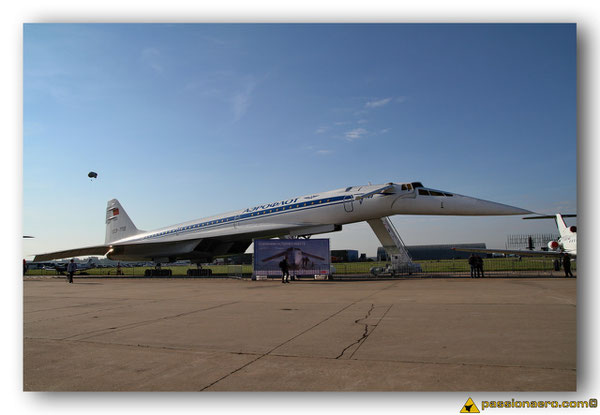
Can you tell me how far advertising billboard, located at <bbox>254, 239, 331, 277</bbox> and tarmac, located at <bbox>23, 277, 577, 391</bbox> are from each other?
10.9 m

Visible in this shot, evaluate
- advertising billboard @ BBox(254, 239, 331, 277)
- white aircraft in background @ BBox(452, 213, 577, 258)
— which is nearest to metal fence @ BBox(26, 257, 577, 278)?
advertising billboard @ BBox(254, 239, 331, 277)

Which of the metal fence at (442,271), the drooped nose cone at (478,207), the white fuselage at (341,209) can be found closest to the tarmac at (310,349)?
the drooped nose cone at (478,207)

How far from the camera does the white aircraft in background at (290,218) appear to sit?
1748 cm

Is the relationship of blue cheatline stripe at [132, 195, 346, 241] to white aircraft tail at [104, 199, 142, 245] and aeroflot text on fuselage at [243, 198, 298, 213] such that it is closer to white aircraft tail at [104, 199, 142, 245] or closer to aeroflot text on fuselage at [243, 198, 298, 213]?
aeroflot text on fuselage at [243, 198, 298, 213]

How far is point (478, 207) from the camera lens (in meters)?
16.6

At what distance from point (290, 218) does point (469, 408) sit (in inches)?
697

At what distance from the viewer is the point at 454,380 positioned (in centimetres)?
335

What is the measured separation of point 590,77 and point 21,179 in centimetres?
656

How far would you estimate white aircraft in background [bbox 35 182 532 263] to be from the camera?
17484 millimetres

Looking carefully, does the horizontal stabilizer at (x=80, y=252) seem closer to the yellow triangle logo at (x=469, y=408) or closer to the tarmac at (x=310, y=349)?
the tarmac at (x=310, y=349)

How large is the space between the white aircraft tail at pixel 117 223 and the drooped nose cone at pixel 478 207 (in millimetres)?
26386

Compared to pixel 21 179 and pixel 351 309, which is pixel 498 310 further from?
pixel 21 179

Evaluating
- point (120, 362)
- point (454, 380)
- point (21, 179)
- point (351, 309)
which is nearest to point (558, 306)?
point (351, 309)

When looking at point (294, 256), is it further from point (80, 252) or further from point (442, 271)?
point (80, 252)
